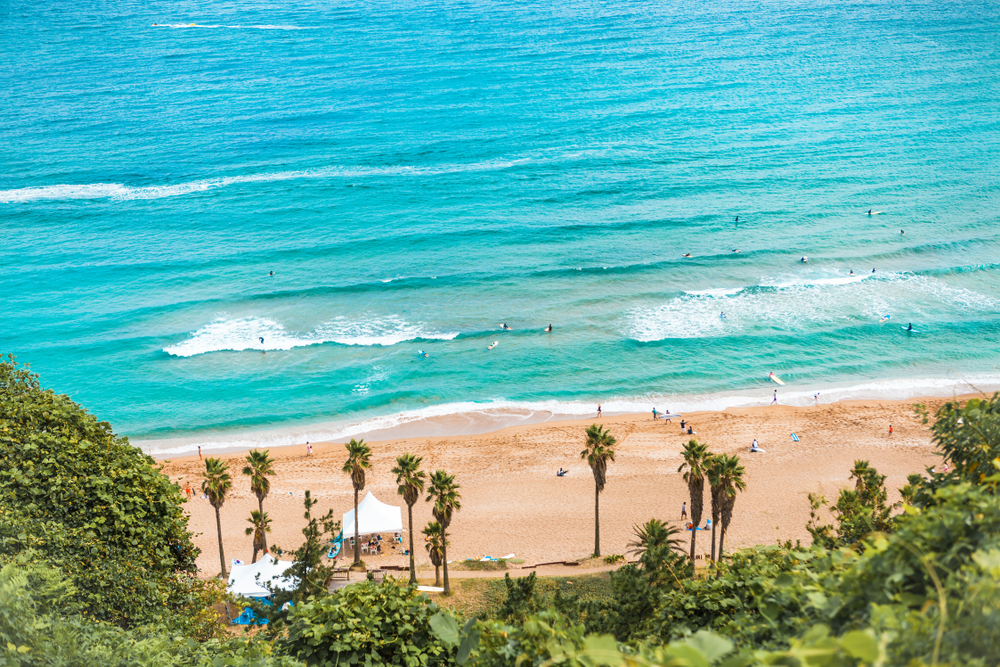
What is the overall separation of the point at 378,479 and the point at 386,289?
23196 mm

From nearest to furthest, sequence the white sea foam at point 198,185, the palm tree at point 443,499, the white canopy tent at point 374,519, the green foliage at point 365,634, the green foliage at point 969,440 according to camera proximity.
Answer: the green foliage at point 969,440
the green foliage at point 365,634
the palm tree at point 443,499
the white canopy tent at point 374,519
the white sea foam at point 198,185

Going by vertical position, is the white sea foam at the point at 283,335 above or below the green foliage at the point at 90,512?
above

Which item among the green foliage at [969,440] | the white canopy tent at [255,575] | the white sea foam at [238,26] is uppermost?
the white sea foam at [238,26]

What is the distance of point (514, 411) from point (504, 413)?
0.72 metres

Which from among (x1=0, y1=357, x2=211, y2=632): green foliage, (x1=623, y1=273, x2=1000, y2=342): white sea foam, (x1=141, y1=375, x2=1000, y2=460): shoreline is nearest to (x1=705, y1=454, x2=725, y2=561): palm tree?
(x1=141, y1=375, x2=1000, y2=460): shoreline

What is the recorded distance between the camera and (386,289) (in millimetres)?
58562

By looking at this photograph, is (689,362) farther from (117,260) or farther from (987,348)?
(117,260)

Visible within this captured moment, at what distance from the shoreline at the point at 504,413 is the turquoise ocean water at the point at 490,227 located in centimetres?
28

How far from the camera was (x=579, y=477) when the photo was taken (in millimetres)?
39219

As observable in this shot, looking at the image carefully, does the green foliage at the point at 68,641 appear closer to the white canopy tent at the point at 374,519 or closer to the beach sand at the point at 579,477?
the white canopy tent at the point at 374,519

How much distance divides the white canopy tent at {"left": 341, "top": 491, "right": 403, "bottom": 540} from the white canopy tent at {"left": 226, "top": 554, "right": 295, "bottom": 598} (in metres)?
4.35

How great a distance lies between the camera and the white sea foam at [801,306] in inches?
2061

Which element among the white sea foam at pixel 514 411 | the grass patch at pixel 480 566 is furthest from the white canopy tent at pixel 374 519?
the white sea foam at pixel 514 411

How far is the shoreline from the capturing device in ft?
142
